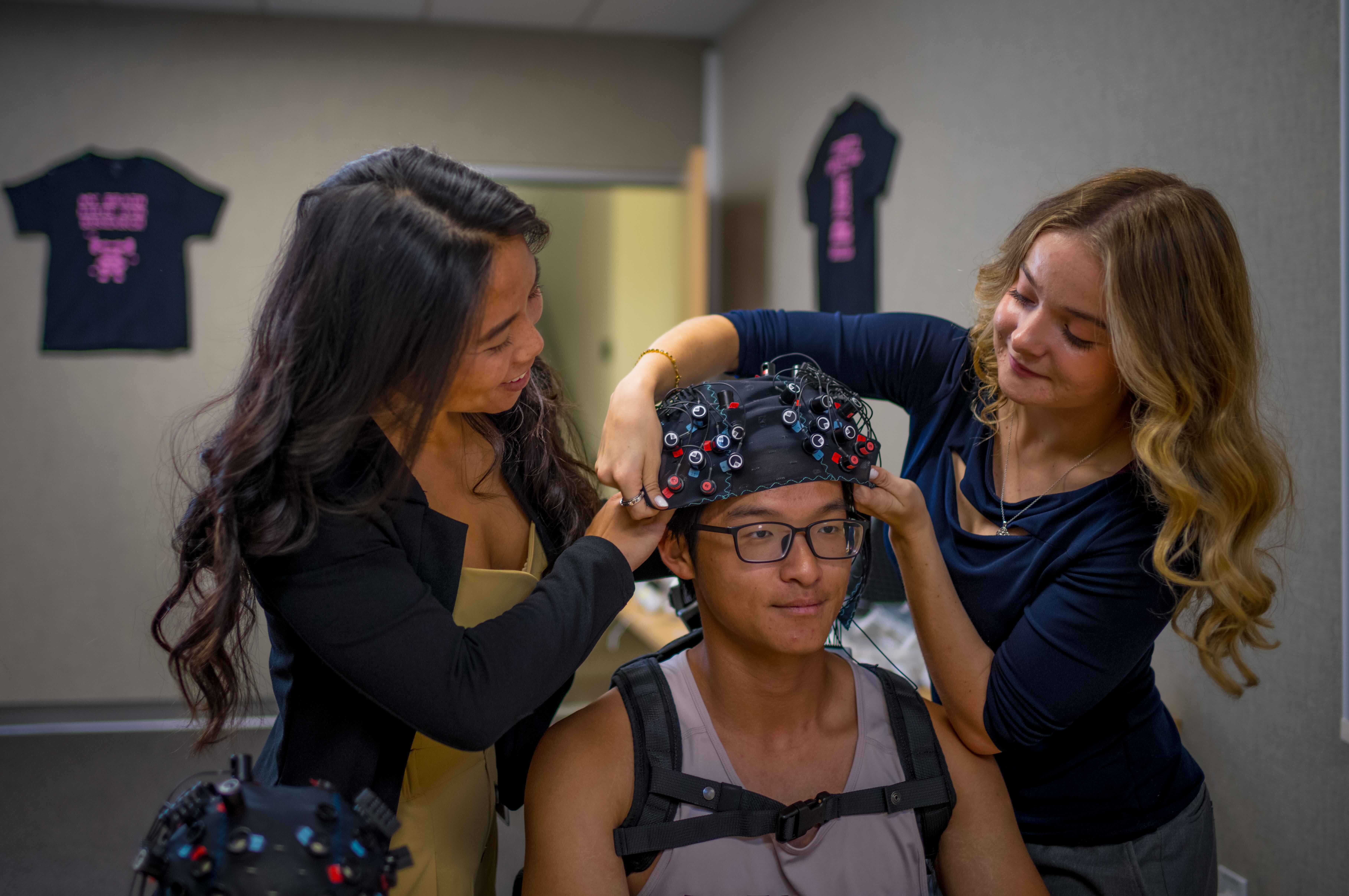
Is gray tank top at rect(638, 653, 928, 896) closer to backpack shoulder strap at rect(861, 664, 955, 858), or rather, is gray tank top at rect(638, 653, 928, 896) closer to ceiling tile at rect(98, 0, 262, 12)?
backpack shoulder strap at rect(861, 664, 955, 858)

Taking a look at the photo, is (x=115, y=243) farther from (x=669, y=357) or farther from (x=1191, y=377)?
(x=1191, y=377)

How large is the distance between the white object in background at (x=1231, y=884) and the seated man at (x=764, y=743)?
1.32 meters

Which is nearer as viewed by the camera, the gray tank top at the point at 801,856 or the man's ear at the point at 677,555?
the gray tank top at the point at 801,856

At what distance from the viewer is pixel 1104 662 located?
1.31 meters

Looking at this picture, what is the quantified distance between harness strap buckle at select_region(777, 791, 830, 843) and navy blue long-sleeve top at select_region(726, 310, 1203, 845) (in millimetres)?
274

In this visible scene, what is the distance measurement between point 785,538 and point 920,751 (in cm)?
39

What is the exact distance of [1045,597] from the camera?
4.45ft

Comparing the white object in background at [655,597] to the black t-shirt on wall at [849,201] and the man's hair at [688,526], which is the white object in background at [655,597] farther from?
the man's hair at [688,526]

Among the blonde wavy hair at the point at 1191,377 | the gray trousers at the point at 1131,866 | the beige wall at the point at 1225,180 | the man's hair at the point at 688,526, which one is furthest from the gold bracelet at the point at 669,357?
the beige wall at the point at 1225,180

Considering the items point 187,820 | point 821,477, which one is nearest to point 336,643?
point 187,820

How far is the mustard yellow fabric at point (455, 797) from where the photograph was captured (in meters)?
1.24

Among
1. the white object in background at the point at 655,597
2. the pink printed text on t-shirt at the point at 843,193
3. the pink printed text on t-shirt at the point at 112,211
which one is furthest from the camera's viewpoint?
the pink printed text on t-shirt at the point at 112,211

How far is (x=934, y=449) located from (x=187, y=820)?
49.1 inches

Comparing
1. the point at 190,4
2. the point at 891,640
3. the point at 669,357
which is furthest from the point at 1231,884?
the point at 190,4
